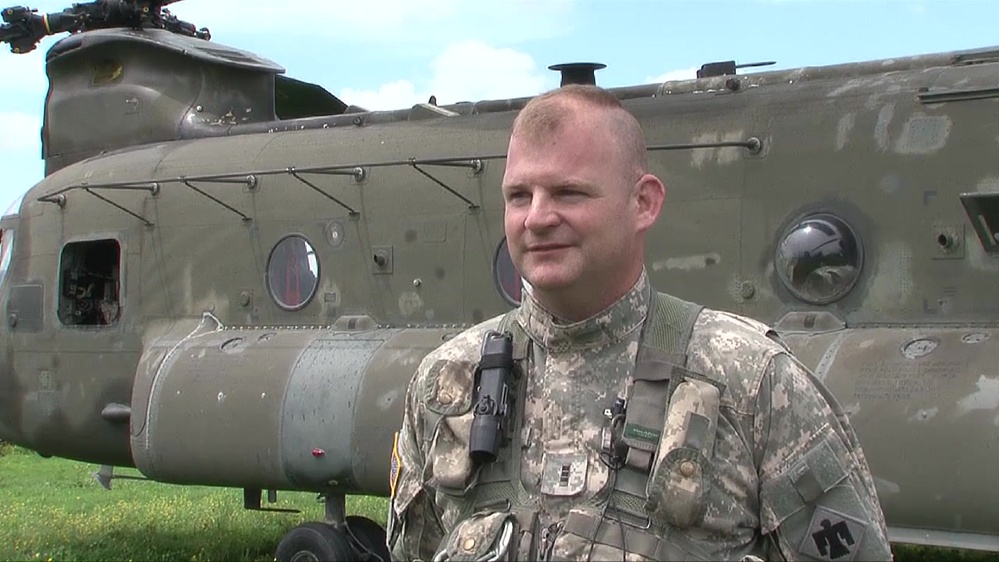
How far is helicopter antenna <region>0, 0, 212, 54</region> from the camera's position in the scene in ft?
34.4

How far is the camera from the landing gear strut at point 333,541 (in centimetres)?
800

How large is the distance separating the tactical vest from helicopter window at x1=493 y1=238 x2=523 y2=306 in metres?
4.98

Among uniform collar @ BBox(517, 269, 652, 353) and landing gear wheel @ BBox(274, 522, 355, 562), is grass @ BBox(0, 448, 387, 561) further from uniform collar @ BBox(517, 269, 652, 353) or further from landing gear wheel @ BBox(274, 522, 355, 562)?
uniform collar @ BBox(517, 269, 652, 353)

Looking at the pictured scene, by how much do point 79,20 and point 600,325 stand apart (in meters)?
9.16

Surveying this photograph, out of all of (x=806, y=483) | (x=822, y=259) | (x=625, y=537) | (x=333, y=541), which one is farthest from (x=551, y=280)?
(x=333, y=541)

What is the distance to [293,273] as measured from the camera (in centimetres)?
872

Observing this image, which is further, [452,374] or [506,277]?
[506,277]

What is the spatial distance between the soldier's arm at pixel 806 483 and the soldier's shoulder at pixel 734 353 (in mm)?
26

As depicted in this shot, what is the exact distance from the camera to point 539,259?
2520mm

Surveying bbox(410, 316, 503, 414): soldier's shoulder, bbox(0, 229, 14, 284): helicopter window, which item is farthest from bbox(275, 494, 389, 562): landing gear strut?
bbox(410, 316, 503, 414): soldier's shoulder

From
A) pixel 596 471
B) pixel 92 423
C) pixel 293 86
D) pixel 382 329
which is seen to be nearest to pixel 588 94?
pixel 596 471

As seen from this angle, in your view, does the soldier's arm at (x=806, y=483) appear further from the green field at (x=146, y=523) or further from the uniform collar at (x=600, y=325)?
the green field at (x=146, y=523)

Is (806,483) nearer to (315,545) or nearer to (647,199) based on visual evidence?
(647,199)

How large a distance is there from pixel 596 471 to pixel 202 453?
6018 mm
